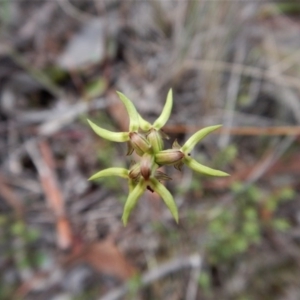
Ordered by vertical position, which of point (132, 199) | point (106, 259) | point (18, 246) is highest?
point (132, 199)

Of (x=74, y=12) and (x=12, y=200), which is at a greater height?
(x=74, y=12)

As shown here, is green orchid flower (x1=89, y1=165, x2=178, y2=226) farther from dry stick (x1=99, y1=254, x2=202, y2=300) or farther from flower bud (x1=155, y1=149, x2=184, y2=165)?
dry stick (x1=99, y1=254, x2=202, y2=300)

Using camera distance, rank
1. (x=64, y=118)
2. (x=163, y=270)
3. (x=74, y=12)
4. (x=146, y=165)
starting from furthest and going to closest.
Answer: (x=74, y=12)
(x=64, y=118)
(x=163, y=270)
(x=146, y=165)

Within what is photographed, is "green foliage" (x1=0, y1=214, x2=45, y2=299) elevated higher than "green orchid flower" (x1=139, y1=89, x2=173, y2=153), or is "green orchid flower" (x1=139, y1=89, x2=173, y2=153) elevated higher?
"green orchid flower" (x1=139, y1=89, x2=173, y2=153)

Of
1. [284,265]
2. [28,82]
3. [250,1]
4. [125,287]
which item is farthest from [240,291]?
[28,82]

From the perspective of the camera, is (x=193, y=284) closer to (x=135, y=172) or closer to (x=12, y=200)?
(x=12, y=200)

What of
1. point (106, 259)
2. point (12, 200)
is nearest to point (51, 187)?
point (12, 200)

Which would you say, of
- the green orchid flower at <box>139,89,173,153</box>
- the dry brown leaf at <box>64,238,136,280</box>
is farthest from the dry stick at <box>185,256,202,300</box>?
the green orchid flower at <box>139,89,173,153</box>

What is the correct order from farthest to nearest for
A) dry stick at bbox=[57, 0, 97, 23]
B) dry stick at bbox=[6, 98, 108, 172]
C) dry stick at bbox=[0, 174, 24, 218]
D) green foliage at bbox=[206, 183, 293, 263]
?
dry stick at bbox=[57, 0, 97, 23]
dry stick at bbox=[6, 98, 108, 172]
dry stick at bbox=[0, 174, 24, 218]
green foliage at bbox=[206, 183, 293, 263]
